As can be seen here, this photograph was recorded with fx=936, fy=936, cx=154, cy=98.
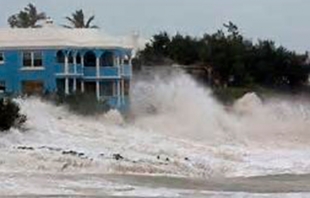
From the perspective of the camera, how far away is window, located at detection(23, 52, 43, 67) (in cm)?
5747

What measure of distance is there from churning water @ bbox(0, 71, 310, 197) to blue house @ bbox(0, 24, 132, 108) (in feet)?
6.90

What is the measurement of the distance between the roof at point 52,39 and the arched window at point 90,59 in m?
0.79

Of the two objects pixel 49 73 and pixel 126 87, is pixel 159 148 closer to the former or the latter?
pixel 49 73

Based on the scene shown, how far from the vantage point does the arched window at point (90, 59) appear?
58888 mm

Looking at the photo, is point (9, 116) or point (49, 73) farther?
point (49, 73)

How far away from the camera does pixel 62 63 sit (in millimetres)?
57844

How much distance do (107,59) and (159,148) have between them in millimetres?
23424

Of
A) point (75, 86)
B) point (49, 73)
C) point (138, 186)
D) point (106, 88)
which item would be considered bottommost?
point (138, 186)

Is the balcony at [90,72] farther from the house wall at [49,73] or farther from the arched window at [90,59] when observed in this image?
the arched window at [90,59]

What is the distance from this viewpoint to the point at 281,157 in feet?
129

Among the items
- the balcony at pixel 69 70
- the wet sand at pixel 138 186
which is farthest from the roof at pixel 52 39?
the wet sand at pixel 138 186

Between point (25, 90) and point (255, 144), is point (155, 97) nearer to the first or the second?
point (25, 90)

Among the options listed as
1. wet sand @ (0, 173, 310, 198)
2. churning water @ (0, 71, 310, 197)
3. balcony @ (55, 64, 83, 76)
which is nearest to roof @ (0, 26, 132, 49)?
balcony @ (55, 64, 83, 76)

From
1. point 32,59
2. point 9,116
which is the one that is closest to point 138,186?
point 9,116
